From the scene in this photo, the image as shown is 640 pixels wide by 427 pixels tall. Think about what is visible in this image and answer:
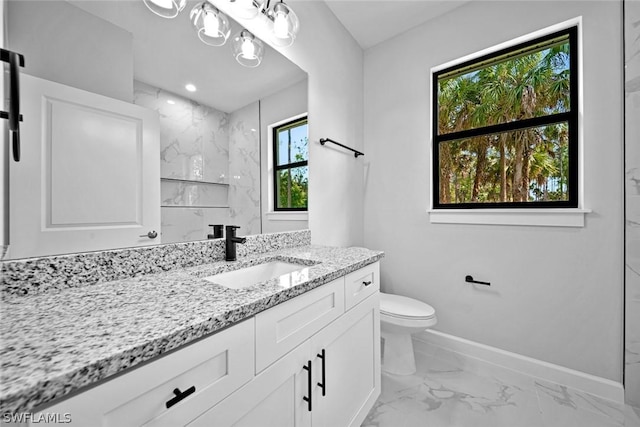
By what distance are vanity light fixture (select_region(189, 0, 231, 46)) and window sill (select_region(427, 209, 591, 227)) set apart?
1.80 metres

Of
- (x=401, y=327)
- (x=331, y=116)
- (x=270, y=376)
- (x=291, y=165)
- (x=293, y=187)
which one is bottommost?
(x=401, y=327)

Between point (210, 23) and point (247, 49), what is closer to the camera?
point (210, 23)

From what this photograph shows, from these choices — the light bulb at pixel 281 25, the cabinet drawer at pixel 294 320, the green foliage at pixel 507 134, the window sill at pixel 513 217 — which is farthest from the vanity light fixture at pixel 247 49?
the window sill at pixel 513 217

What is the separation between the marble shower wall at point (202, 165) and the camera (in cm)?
102

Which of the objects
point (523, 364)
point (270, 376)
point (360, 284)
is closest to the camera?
point (270, 376)

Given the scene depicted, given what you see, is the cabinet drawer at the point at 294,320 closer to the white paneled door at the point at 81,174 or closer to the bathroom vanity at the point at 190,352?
the bathroom vanity at the point at 190,352

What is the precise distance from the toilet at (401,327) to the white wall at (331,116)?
Result: 0.64m

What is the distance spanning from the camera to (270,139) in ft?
4.97

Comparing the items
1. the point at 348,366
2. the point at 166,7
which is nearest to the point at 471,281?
the point at 348,366

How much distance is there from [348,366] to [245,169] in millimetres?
1071

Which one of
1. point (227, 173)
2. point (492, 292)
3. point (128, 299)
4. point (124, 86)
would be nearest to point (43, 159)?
point (124, 86)

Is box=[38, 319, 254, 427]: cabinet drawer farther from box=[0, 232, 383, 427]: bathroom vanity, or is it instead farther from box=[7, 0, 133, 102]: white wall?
box=[7, 0, 133, 102]: white wall

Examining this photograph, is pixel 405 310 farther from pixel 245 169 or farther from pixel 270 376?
pixel 245 169

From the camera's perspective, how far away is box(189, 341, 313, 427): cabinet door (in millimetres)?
604
